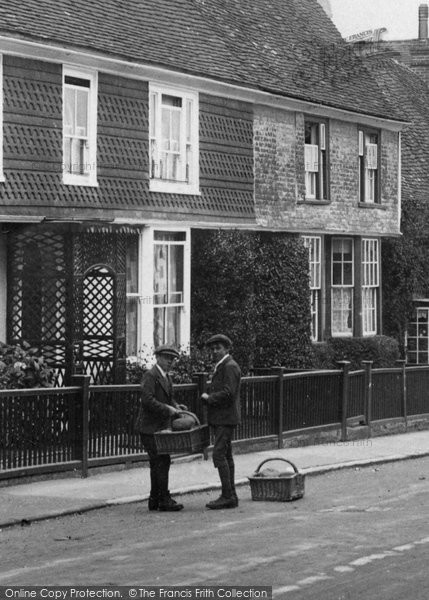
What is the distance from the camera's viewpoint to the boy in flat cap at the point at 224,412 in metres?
16.3

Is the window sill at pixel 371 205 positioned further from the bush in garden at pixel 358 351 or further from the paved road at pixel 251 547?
the paved road at pixel 251 547

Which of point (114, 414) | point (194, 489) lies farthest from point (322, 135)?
point (194, 489)

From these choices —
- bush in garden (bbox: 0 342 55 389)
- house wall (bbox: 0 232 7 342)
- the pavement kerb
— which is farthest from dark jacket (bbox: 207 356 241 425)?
house wall (bbox: 0 232 7 342)

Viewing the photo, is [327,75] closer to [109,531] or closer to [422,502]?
[422,502]

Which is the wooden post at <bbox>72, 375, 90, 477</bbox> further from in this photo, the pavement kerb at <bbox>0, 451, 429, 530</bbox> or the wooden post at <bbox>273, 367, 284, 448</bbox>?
the wooden post at <bbox>273, 367, 284, 448</bbox>

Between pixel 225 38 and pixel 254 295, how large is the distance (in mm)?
5735

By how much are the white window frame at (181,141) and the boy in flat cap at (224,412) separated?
11122 millimetres

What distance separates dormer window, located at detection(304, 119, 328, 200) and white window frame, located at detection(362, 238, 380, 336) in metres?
2.96

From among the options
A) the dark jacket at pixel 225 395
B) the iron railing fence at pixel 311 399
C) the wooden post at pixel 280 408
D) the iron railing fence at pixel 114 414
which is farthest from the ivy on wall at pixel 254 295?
the dark jacket at pixel 225 395

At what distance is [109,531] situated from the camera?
14406mm

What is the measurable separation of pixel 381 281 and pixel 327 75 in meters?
6.01

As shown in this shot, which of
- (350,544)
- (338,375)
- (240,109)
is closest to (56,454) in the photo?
(350,544)

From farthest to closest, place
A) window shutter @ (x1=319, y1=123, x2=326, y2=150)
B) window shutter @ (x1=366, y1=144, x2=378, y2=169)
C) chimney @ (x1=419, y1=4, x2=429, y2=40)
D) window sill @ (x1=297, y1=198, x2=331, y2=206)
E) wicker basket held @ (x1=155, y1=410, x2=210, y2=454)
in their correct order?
1. chimney @ (x1=419, y1=4, x2=429, y2=40)
2. window shutter @ (x1=366, y1=144, x2=378, y2=169)
3. window shutter @ (x1=319, y1=123, x2=326, y2=150)
4. window sill @ (x1=297, y1=198, x2=331, y2=206)
5. wicker basket held @ (x1=155, y1=410, x2=210, y2=454)

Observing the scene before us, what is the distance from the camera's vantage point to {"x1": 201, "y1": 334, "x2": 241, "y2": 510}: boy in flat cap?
16.3 metres
